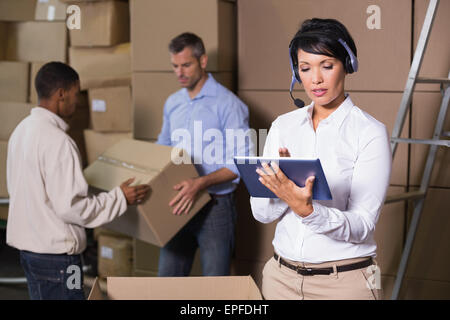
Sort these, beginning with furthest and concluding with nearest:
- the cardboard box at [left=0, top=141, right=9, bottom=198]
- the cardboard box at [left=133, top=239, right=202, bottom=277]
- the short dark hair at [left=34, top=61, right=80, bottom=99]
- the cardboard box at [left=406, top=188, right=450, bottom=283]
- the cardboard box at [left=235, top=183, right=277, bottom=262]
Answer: the cardboard box at [left=0, top=141, right=9, bottom=198] < the cardboard box at [left=133, top=239, right=202, bottom=277] < the cardboard box at [left=235, top=183, right=277, bottom=262] < the cardboard box at [left=406, top=188, right=450, bottom=283] < the short dark hair at [left=34, top=61, right=80, bottom=99]

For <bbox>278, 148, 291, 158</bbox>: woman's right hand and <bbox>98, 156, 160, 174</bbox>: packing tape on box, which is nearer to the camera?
<bbox>278, 148, 291, 158</bbox>: woman's right hand

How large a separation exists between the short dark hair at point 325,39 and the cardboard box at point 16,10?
2315 mm

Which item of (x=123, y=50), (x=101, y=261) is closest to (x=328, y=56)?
(x=123, y=50)

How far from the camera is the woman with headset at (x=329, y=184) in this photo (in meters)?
1.00

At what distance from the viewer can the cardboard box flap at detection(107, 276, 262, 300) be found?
0.87 meters

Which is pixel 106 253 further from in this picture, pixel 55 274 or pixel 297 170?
pixel 297 170

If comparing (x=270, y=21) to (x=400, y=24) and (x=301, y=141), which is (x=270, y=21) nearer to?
(x=400, y=24)

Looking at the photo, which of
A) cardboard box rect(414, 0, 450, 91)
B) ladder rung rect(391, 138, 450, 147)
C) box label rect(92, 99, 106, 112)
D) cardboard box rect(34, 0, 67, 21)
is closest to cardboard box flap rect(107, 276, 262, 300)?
ladder rung rect(391, 138, 450, 147)

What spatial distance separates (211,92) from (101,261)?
129cm

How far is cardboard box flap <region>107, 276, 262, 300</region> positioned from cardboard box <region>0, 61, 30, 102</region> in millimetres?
2277

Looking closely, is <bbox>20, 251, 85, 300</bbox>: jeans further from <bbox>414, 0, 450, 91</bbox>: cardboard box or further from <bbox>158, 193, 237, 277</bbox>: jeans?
<bbox>414, 0, 450, 91</bbox>: cardboard box

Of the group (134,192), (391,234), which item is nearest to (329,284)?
(134,192)

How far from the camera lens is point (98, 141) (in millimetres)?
2902

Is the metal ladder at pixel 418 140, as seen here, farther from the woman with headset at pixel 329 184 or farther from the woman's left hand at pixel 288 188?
the woman's left hand at pixel 288 188
